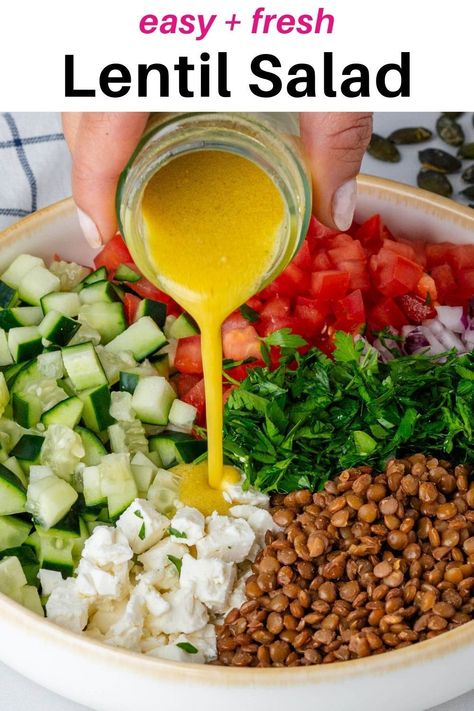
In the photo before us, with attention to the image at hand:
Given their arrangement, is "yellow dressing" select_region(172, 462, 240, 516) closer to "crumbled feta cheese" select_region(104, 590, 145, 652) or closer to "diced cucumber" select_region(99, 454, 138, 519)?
"diced cucumber" select_region(99, 454, 138, 519)

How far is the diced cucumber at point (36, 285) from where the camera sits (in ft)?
10.3

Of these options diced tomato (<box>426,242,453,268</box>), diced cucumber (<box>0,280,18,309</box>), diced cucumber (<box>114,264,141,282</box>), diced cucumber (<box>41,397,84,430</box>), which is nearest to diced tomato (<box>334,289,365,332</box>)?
diced tomato (<box>426,242,453,268</box>)

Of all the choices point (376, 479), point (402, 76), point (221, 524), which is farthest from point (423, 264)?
point (221, 524)

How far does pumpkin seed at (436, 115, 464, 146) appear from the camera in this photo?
13.6 ft

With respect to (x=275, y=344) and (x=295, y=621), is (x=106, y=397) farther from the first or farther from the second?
(x=295, y=621)

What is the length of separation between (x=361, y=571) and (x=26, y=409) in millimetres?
1025

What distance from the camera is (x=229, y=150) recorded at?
2176 millimetres

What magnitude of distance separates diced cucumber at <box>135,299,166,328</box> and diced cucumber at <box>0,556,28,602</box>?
91 cm

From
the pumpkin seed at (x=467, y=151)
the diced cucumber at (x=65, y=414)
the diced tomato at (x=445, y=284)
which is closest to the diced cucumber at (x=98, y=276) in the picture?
the diced cucumber at (x=65, y=414)

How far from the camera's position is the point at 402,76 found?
10.9 feet

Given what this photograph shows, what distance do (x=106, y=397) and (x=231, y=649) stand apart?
82cm

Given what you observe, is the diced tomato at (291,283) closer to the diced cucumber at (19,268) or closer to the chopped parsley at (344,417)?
the chopped parsley at (344,417)

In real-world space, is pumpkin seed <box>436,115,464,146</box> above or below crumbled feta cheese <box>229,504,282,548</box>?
above

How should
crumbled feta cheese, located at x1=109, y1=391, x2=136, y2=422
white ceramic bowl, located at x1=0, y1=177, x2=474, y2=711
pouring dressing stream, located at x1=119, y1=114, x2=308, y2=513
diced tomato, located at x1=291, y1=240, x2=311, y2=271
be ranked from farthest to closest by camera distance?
diced tomato, located at x1=291, y1=240, x2=311, y2=271 → crumbled feta cheese, located at x1=109, y1=391, x2=136, y2=422 → pouring dressing stream, located at x1=119, y1=114, x2=308, y2=513 → white ceramic bowl, located at x1=0, y1=177, x2=474, y2=711
